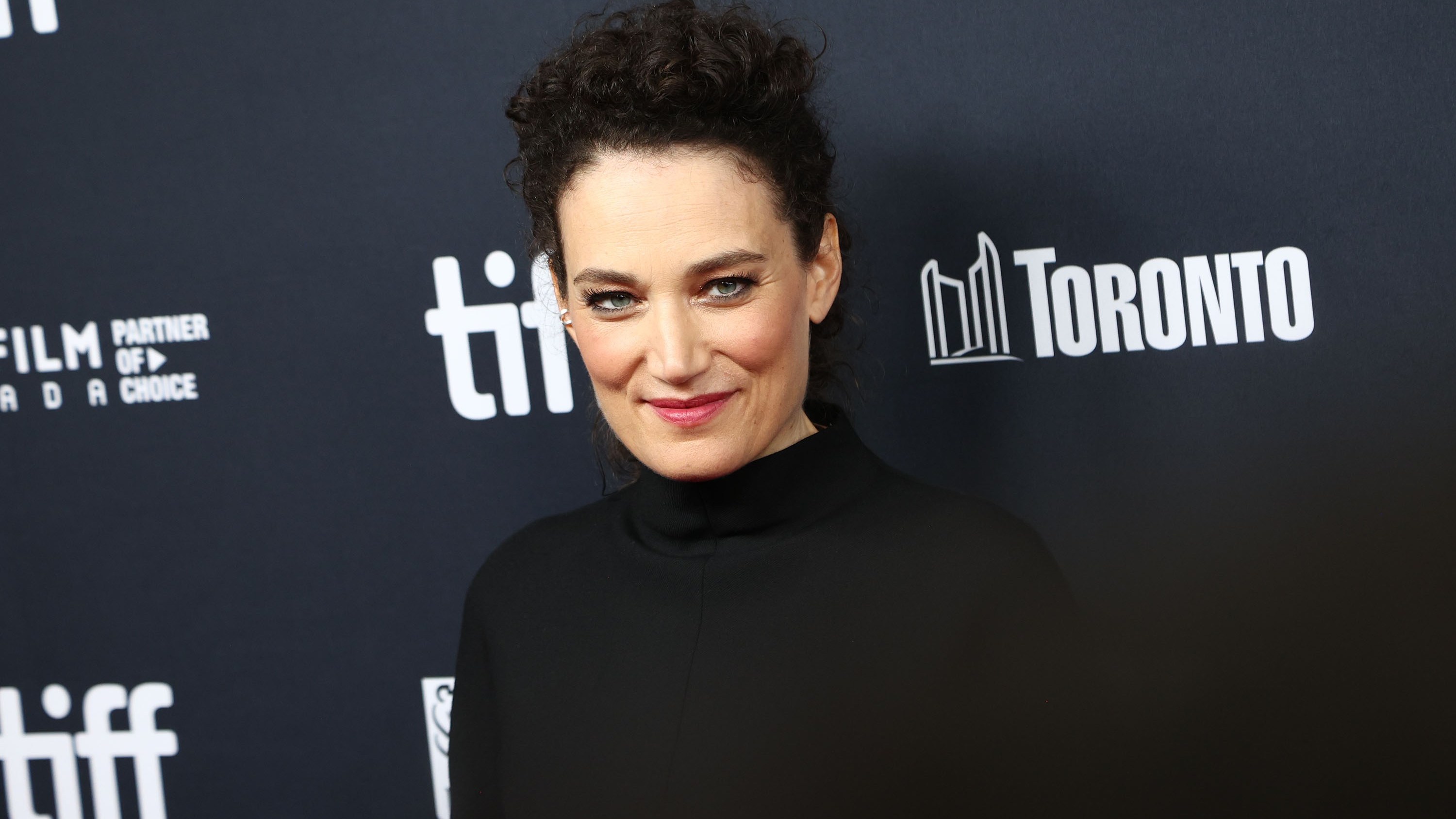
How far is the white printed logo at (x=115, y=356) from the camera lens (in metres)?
1.47

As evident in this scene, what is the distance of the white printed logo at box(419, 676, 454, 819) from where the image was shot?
4.71 feet

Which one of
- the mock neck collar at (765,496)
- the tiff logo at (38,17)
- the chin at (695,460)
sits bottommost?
the mock neck collar at (765,496)

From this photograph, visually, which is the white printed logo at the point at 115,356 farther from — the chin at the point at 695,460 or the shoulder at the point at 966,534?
the shoulder at the point at 966,534

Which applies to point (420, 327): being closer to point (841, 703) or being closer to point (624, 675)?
point (624, 675)

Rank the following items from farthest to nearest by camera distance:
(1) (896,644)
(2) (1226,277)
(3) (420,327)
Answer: (3) (420,327), (2) (1226,277), (1) (896,644)

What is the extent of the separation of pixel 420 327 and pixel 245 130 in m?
0.33

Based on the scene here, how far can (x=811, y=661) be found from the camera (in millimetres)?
905

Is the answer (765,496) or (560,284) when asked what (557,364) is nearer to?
(560,284)

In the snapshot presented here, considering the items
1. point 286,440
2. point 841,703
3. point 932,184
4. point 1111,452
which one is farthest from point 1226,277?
point 286,440

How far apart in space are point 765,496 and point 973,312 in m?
0.43

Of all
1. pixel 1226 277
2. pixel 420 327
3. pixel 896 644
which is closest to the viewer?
pixel 896 644

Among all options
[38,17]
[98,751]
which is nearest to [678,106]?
[38,17]

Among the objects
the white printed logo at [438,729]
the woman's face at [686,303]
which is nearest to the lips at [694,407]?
the woman's face at [686,303]

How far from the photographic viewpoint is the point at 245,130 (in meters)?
1.43
